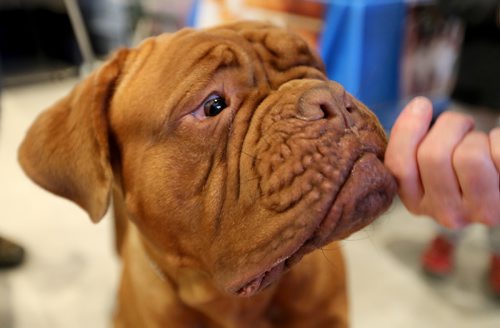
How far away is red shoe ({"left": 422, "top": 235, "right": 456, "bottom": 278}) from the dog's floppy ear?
4.58 ft

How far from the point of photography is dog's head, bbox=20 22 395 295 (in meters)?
0.81

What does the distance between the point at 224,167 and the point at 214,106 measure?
0.13 metres

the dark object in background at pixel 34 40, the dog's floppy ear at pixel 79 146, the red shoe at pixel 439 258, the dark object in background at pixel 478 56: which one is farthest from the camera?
the dark object in background at pixel 34 40

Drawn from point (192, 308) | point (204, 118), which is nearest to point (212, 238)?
point (204, 118)

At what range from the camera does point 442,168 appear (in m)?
0.81

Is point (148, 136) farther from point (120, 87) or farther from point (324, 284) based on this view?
point (324, 284)

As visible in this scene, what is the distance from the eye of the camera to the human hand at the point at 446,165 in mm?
782

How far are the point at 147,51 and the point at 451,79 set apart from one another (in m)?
1.34

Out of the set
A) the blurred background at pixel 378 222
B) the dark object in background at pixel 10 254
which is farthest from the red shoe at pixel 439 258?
the dark object in background at pixel 10 254

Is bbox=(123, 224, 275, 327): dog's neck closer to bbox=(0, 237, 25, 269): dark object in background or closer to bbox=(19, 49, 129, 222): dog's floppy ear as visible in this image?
bbox=(19, 49, 129, 222): dog's floppy ear

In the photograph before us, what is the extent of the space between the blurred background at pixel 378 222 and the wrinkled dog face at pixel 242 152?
43 centimetres

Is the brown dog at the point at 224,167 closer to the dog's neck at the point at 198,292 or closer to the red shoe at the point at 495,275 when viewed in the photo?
the dog's neck at the point at 198,292

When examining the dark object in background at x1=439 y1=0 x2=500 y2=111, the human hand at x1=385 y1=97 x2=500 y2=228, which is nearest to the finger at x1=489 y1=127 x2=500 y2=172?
the human hand at x1=385 y1=97 x2=500 y2=228

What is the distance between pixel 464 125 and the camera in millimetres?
854
